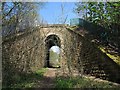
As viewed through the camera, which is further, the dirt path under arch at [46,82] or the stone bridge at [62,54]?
the dirt path under arch at [46,82]

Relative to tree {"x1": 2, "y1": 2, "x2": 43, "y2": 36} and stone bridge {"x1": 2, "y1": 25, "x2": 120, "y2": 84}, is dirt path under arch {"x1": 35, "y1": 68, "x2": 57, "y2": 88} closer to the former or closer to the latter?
stone bridge {"x1": 2, "y1": 25, "x2": 120, "y2": 84}

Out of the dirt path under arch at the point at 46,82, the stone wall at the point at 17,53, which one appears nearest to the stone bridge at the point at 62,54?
the stone wall at the point at 17,53

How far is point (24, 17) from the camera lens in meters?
8.40

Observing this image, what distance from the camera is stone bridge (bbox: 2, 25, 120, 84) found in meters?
7.66

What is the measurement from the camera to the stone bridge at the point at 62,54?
766 cm

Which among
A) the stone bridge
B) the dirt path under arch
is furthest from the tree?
the dirt path under arch

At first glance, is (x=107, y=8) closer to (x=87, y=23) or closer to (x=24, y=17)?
(x=87, y=23)

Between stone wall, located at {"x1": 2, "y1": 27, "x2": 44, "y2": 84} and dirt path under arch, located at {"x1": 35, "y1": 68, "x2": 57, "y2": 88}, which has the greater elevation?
stone wall, located at {"x1": 2, "y1": 27, "x2": 44, "y2": 84}

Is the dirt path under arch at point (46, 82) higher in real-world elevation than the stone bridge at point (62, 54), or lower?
lower

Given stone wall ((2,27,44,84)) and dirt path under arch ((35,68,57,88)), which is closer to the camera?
stone wall ((2,27,44,84))

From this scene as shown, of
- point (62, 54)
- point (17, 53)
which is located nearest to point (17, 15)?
point (17, 53)

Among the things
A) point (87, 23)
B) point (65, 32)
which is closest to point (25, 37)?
point (65, 32)

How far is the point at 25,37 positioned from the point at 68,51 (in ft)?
6.54

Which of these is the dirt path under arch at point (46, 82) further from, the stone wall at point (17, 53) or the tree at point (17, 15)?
the tree at point (17, 15)
